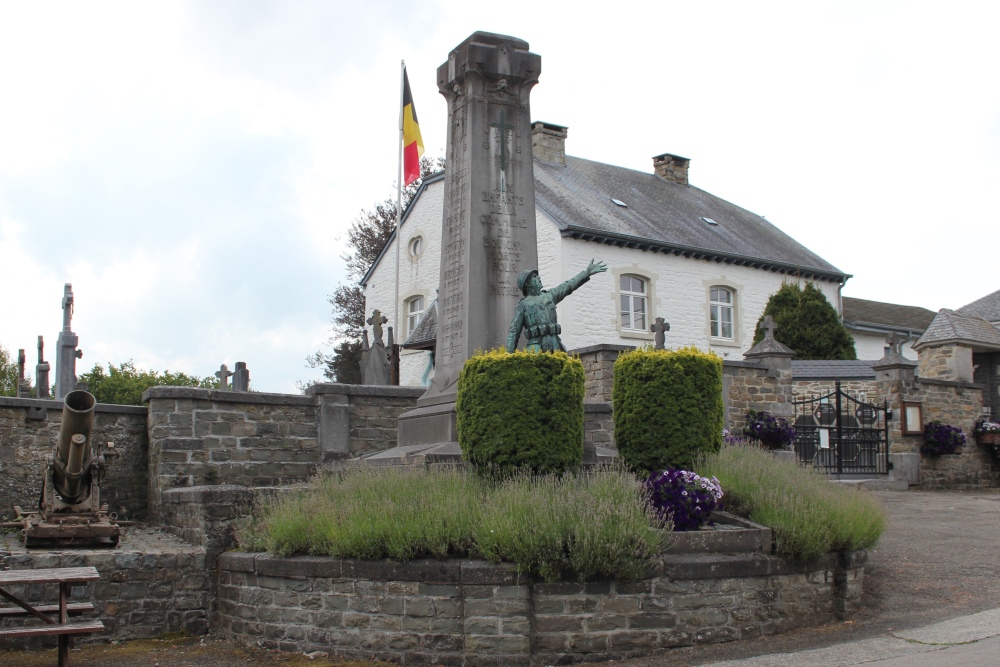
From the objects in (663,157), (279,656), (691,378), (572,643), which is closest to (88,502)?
(279,656)

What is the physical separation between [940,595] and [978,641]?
6.52ft

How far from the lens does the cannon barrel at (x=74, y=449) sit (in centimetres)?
967

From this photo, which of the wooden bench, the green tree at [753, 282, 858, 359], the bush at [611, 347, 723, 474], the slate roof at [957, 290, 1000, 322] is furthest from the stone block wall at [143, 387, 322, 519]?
the slate roof at [957, 290, 1000, 322]

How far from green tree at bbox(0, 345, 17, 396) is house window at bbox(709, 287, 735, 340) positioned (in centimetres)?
2023

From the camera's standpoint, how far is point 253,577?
8.39 metres

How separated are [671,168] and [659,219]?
571 cm

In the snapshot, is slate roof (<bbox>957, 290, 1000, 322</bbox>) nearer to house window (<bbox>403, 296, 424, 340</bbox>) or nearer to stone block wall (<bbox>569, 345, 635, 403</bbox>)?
house window (<bbox>403, 296, 424, 340</bbox>)

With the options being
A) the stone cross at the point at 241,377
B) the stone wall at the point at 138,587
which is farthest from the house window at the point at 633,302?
Answer: the stone wall at the point at 138,587

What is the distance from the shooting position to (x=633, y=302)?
26.3m

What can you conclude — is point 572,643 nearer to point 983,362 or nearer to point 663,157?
point 983,362

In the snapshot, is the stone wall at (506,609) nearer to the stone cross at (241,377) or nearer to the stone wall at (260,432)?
the stone wall at (260,432)

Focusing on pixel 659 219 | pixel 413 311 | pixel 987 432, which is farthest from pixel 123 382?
pixel 987 432

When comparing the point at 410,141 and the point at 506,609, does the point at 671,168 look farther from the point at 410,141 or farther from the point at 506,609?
the point at 506,609

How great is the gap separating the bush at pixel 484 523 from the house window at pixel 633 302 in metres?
17.4
